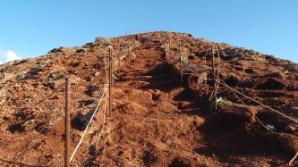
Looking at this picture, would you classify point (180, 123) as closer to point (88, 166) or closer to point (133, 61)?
point (88, 166)

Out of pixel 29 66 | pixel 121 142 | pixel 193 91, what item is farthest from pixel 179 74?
pixel 29 66

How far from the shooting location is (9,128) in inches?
415

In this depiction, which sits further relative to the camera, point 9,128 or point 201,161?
point 9,128

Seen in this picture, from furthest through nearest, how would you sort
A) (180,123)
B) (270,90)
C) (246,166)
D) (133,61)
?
(133,61)
(270,90)
(180,123)
(246,166)

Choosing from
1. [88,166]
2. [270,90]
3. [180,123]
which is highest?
[270,90]

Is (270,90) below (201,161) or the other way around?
the other way around

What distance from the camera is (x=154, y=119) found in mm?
10914

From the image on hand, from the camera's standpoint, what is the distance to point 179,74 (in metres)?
14.8

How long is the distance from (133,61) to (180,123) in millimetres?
9070

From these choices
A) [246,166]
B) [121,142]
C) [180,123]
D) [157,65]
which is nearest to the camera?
[246,166]

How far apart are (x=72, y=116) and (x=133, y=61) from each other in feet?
29.6

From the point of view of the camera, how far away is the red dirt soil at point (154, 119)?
905 centimetres

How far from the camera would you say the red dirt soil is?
9.05 metres

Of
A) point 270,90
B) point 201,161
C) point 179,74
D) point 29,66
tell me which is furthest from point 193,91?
point 29,66
